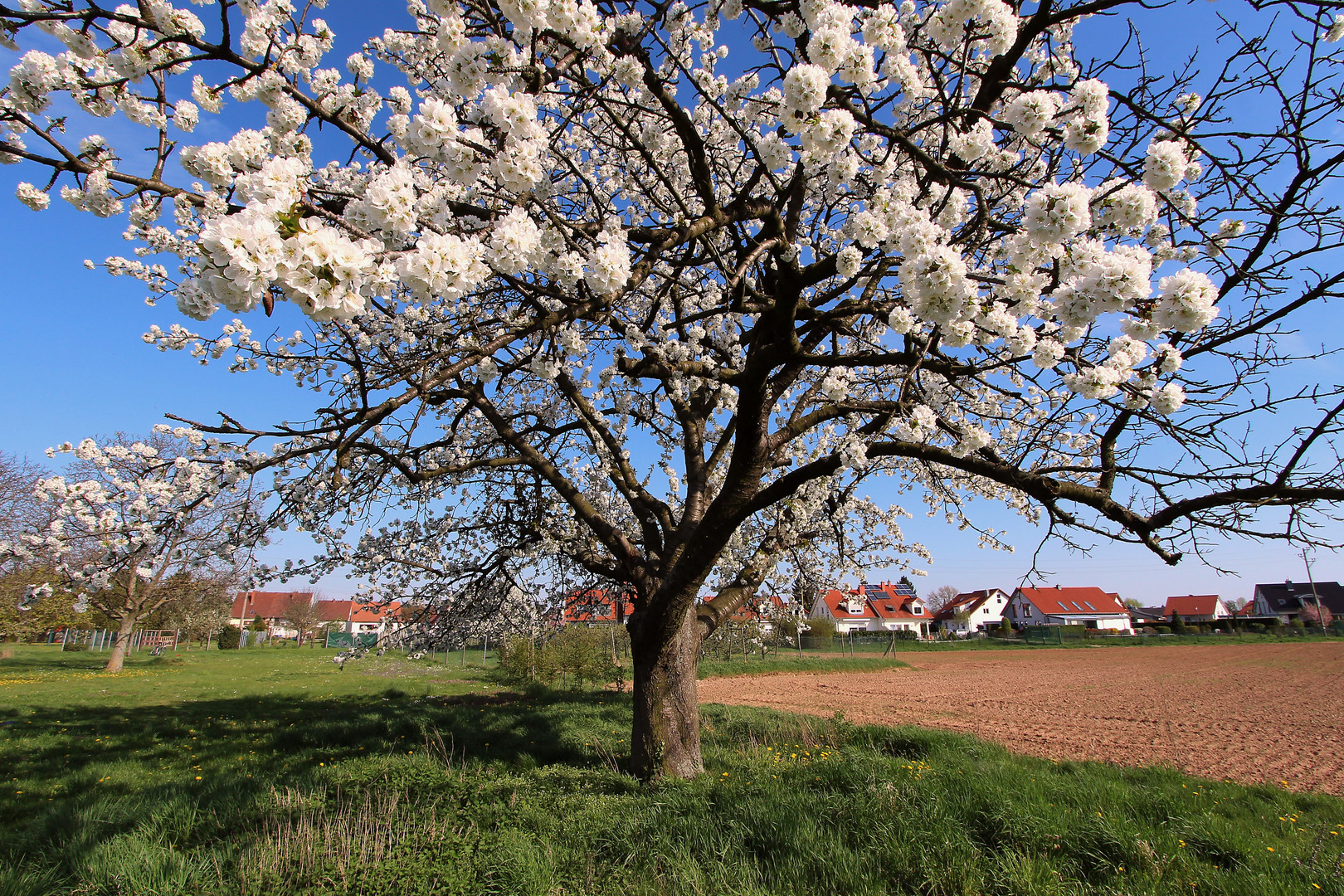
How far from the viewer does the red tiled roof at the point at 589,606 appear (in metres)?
9.46

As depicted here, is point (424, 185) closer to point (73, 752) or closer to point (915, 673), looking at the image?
point (73, 752)

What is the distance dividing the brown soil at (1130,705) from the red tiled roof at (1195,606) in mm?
49567

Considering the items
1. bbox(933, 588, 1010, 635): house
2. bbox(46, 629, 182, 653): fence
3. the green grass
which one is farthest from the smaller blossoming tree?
bbox(933, 588, 1010, 635): house

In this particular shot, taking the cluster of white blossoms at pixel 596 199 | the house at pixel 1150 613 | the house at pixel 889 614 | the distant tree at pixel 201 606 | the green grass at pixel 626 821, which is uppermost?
the cluster of white blossoms at pixel 596 199

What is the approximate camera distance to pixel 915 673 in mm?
24766

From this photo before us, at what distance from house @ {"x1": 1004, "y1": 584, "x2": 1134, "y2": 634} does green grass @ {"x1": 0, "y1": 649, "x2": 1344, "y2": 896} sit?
215ft

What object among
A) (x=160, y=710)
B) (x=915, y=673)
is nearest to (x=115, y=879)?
(x=160, y=710)

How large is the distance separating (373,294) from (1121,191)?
3.46 meters

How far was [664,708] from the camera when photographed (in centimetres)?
624

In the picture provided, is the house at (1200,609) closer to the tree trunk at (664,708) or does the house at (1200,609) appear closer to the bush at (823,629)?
the bush at (823,629)

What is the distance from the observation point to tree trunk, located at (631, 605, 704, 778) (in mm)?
6102

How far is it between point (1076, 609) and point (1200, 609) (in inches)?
773

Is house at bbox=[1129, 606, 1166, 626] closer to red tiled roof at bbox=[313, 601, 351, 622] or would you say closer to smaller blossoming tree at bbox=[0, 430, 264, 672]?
smaller blossoming tree at bbox=[0, 430, 264, 672]

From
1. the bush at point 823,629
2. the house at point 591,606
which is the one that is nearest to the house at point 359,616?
the house at point 591,606
